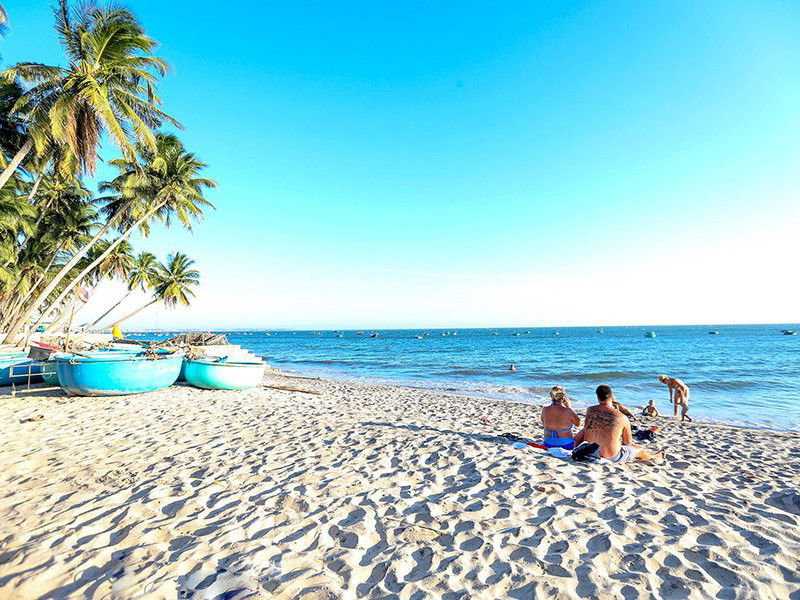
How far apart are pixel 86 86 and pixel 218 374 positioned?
9983mm

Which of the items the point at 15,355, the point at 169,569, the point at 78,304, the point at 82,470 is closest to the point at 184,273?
the point at 78,304

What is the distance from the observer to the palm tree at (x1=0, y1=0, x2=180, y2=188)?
12.1m

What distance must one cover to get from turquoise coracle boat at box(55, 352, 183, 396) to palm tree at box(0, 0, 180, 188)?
7222 millimetres

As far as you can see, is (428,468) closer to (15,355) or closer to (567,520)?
(567,520)

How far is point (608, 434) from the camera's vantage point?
5484 mm

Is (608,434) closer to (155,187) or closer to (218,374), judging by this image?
(218,374)

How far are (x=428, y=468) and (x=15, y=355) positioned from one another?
51.5 feet

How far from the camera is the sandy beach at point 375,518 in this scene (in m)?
2.78

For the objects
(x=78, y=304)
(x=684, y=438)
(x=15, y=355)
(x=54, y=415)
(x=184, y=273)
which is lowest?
(x=684, y=438)

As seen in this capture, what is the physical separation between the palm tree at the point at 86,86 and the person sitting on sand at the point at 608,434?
1552 centimetres

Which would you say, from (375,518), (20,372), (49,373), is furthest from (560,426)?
(20,372)

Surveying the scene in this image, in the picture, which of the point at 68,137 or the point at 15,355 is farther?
the point at 15,355

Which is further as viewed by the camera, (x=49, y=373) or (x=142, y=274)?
(x=142, y=274)

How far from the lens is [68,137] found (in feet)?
40.4
